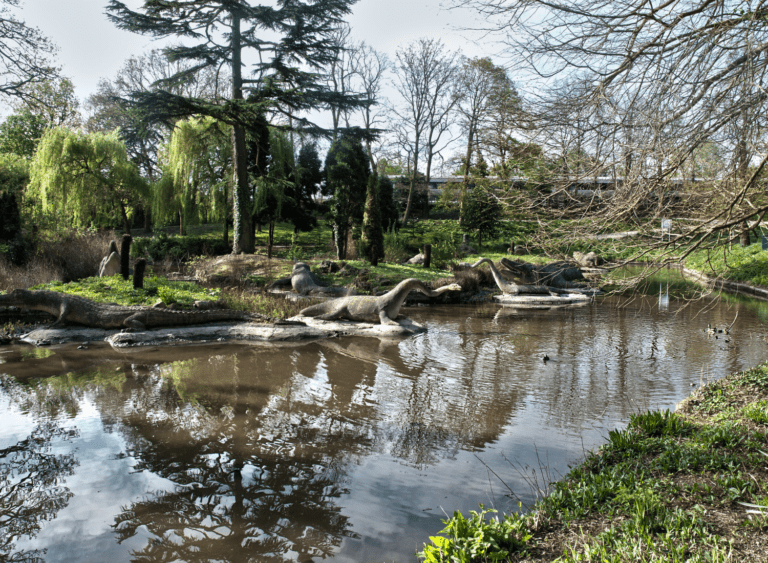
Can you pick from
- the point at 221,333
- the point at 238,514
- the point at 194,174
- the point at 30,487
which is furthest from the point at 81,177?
the point at 238,514

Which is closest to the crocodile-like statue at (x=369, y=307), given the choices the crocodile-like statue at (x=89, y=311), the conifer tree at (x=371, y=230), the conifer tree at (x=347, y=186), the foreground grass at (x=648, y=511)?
the crocodile-like statue at (x=89, y=311)

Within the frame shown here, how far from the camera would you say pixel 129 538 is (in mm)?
3287

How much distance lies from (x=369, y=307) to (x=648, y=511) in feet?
27.3

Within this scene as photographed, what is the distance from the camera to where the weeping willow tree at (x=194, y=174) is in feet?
79.9

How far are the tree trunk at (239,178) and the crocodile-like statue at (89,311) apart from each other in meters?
11.5

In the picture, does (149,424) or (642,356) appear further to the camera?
(642,356)

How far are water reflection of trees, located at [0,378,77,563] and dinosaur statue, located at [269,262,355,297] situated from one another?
31.0ft

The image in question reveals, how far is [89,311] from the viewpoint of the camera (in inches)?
369

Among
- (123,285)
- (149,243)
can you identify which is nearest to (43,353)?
(123,285)

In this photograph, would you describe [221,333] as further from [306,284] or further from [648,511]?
[648,511]

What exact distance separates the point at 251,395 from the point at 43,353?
15.3 ft

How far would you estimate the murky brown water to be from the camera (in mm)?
3393

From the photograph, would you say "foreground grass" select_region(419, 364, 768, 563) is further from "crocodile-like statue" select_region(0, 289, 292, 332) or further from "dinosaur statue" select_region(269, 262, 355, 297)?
"dinosaur statue" select_region(269, 262, 355, 297)

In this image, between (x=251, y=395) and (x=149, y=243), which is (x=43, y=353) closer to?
(x=251, y=395)
